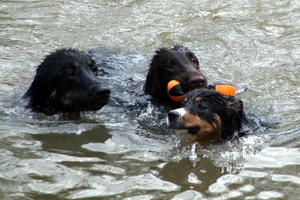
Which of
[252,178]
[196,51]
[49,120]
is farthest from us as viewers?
[196,51]

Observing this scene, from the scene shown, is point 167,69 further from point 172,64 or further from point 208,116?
point 208,116

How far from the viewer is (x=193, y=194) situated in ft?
19.3

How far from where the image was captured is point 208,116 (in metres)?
7.49

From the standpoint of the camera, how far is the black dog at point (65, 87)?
8164 millimetres

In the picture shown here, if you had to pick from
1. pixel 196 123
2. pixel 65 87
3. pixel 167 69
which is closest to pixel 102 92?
pixel 65 87

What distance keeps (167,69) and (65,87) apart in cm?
155

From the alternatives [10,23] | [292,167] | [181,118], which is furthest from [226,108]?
[10,23]

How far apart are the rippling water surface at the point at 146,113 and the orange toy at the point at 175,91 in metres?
0.34

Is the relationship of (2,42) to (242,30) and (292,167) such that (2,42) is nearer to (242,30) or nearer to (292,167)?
(242,30)

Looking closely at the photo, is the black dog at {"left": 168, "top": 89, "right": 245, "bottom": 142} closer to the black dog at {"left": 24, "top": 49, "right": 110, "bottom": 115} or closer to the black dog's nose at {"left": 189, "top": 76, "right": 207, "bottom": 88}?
the black dog's nose at {"left": 189, "top": 76, "right": 207, "bottom": 88}

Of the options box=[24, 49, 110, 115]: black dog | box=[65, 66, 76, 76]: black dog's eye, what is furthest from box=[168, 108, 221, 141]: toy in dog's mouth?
box=[65, 66, 76, 76]: black dog's eye

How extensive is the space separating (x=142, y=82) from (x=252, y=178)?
152 inches

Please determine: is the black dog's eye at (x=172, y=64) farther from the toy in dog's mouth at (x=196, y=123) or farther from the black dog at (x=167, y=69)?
the toy in dog's mouth at (x=196, y=123)

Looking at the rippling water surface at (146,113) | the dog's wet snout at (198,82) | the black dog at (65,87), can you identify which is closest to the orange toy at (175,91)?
the dog's wet snout at (198,82)
